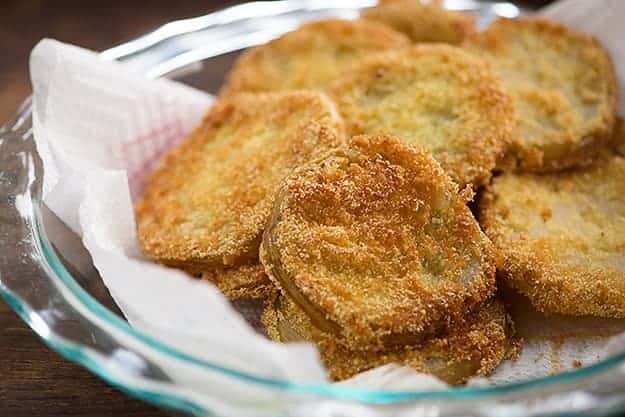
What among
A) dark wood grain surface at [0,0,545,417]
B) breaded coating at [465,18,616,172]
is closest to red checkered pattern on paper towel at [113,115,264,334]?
dark wood grain surface at [0,0,545,417]

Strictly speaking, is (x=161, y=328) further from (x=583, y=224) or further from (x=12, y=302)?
(x=583, y=224)

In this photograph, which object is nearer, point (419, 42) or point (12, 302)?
point (12, 302)

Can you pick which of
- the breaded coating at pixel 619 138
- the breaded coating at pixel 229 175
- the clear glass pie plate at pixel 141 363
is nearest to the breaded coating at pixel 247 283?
the breaded coating at pixel 229 175

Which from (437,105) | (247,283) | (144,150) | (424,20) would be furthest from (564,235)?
(144,150)

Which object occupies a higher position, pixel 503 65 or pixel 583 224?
pixel 503 65

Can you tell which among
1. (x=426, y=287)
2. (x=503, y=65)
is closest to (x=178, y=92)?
(x=503, y=65)

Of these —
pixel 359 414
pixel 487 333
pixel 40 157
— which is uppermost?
pixel 40 157

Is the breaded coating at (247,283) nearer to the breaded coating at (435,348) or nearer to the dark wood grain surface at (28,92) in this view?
the breaded coating at (435,348)
